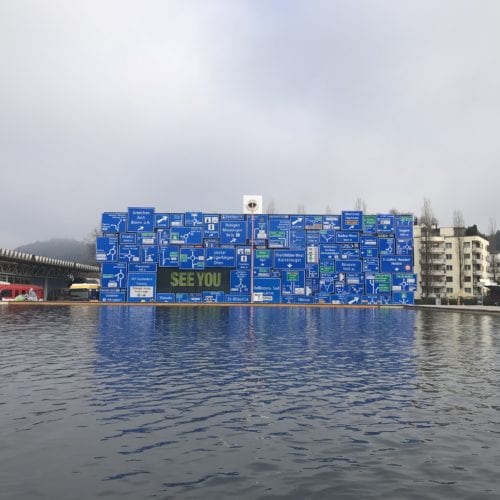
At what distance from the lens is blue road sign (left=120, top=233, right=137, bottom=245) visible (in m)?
77.2

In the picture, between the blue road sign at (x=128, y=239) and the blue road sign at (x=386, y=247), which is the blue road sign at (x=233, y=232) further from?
the blue road sign at (x=386, y=247)

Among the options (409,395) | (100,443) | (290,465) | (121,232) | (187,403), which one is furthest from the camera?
(121,232)

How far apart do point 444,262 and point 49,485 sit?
11460cm

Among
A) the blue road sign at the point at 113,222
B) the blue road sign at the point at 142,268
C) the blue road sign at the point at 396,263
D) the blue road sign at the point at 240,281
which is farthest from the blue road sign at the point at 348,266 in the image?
the blue road sign at the point at 113,222

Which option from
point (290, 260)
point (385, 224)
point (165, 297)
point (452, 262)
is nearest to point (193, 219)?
point (165, 297)

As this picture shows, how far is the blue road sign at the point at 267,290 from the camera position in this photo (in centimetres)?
7731

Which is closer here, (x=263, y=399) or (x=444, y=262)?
(x=263, y=399)

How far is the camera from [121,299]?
7775 centimetres

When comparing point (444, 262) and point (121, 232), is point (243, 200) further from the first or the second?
point (444, 262)

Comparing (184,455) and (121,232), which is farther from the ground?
(121,232)

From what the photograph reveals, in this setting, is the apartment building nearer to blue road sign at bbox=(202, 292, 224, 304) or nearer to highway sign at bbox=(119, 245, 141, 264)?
blue road sign at bbox=(202, 292, 224, 304)

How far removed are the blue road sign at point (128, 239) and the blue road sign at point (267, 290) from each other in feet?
69.7

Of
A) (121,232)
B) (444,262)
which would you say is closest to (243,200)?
(121,232)

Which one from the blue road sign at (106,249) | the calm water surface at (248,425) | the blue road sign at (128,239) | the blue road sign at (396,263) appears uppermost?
the blue road sign at (128,239)
